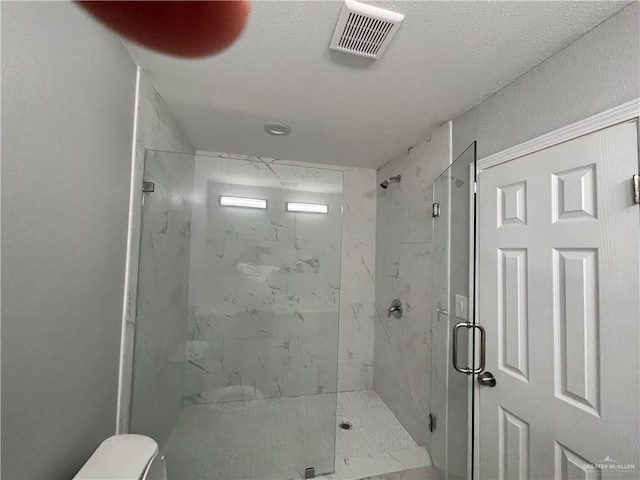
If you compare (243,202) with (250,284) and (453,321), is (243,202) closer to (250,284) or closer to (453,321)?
(250,284)

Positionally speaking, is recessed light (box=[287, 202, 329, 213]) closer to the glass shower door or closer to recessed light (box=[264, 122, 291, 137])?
recessed light (box=[264, 122, 291, 137])

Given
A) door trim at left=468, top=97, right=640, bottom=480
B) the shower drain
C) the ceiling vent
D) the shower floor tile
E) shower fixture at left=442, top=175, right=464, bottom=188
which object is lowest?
the shower drain

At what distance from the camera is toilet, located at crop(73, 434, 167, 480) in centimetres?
74

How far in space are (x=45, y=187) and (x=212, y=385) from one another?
142cm

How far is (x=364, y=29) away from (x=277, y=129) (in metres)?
1.00

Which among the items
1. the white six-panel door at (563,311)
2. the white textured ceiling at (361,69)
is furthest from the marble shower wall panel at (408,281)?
the white six-panel door at (563,311)

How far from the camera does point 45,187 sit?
701 millimetres

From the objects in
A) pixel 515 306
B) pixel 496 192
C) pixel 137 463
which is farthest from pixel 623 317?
pixel 137 463

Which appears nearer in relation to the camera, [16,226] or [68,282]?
[16,226]

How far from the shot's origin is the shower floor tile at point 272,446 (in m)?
1.48

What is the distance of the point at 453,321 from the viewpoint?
1.46 meters

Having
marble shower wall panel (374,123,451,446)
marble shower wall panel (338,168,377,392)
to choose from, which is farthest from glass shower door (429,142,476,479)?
marble shower wall panel (338,168,377,392)

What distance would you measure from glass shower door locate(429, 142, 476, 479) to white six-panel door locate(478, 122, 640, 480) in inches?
3.0

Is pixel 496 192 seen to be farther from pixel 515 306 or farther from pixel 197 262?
pixel 197 262
